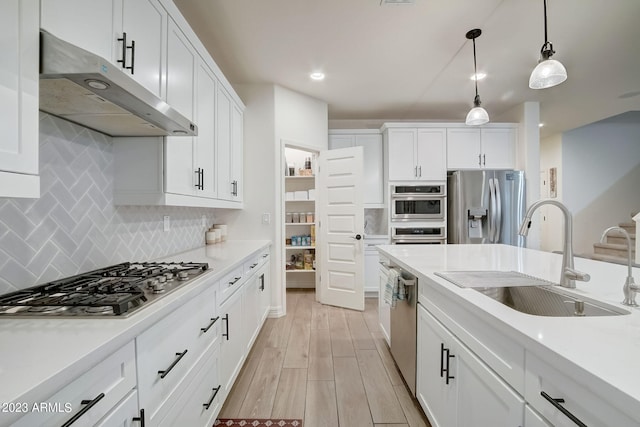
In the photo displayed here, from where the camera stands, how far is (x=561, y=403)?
683 mm

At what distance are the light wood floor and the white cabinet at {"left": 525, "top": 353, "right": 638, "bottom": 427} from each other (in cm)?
114

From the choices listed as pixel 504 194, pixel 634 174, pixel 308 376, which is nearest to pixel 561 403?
pixel 308 376

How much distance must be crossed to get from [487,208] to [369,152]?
1.83 m

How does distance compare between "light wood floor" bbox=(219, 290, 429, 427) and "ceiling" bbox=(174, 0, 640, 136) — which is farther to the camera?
"ceiling" bbox=(174, 0, 640, 136)

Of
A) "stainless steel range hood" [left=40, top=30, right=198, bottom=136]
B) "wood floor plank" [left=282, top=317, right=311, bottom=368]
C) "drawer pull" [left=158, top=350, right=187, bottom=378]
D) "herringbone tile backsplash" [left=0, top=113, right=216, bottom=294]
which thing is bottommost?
"wood floor plank" [left=282, top=317, right=311, bottom=368]

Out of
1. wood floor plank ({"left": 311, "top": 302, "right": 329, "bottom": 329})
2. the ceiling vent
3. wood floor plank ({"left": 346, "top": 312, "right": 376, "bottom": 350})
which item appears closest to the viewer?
the ceiling vent

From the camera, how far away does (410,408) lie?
1770 mm

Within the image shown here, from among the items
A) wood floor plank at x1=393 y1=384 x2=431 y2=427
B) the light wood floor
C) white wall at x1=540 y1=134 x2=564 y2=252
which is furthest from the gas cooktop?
white wall at x1=540 y1=134 x2=564 y2=252

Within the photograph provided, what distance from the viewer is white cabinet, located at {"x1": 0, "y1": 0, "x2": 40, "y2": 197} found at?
0.75 metres

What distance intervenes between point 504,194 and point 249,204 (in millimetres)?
3417

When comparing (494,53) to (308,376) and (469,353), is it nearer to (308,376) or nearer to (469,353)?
(469,353)

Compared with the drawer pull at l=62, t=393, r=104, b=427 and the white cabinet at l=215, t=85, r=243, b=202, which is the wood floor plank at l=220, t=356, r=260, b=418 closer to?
the drawer pull at l=62, t=393, r=104, b=427

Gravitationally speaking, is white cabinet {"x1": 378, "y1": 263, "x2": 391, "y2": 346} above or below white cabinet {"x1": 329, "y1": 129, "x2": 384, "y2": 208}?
below

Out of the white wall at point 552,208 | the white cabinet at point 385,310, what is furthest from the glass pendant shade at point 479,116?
the white wall at point 552,208
